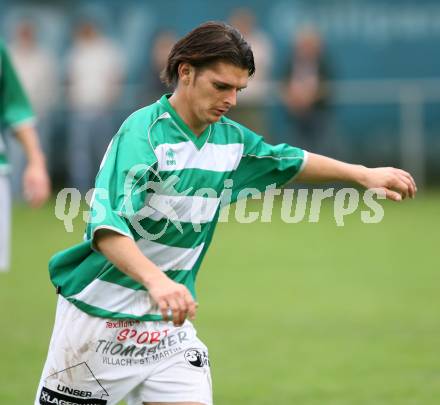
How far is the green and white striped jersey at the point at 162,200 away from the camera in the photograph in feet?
15.6

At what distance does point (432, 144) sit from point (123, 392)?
1388cm

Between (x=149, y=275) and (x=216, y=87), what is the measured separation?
100cm

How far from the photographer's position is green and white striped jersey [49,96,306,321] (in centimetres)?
476

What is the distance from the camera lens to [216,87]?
482cm

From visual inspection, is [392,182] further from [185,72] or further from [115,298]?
[115,298]

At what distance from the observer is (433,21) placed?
18312 millimetres

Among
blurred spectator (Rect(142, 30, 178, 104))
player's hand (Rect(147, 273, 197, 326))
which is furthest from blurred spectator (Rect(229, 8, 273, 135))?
player's hand (Rect(147, 273, 197, 326))

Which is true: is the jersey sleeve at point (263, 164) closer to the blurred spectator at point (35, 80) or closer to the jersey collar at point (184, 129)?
the jersey collar at point (184, 129)

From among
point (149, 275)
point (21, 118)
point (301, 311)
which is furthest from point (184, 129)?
point (301, 311)

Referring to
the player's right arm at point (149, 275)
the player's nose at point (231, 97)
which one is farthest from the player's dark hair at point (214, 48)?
the player's right arm at point (149, 275)

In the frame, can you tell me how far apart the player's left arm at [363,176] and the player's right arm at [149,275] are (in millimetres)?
1308

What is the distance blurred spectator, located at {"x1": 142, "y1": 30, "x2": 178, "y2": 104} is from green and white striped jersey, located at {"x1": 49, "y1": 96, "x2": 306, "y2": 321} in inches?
483

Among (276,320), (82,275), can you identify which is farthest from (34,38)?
(82,275)

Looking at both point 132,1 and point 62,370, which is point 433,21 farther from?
point 62,370
